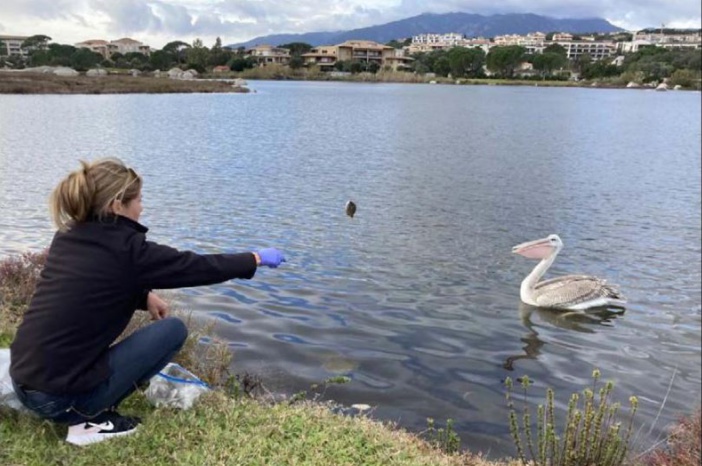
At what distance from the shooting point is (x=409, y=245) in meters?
12.3

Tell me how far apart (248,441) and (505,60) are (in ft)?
433

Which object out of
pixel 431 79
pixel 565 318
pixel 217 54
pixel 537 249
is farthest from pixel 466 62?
pixel 565 318

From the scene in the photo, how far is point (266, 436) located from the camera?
13.5 feet

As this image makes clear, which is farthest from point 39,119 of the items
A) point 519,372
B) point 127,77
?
point 519,372

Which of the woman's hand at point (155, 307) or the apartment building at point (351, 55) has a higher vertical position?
the apartment building at point (351, 55)

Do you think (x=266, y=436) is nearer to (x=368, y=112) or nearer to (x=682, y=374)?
(x=682, y=374)

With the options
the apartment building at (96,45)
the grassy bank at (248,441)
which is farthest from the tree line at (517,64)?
the grassy bank at (248,441)

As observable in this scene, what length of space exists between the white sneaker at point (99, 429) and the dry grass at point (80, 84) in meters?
6.33

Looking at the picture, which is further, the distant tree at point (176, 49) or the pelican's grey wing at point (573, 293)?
the distant tree at point (176, 49)

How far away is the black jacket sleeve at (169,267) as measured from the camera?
353cm

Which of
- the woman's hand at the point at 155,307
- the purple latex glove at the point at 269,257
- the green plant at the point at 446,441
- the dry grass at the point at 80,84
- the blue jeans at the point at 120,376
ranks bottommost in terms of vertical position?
the green plant at the point at 446,441

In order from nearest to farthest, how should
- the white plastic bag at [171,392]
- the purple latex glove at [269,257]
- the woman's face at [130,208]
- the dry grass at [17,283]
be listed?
the woman's face at [130,208]
the purple latex glove at [269,257]
the white plastic bag at [171,392]
the dry grass at [17,283]

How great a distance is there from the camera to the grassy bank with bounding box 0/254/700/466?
3.70 m

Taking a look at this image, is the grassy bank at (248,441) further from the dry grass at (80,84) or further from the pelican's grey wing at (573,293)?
the dry grass at (80,84)
